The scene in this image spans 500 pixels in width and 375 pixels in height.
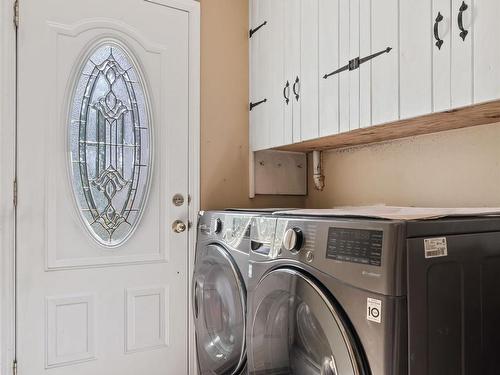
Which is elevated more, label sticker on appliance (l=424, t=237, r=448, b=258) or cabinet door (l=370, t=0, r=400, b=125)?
cabinet door (l=370, t=0, r=400, b=125)

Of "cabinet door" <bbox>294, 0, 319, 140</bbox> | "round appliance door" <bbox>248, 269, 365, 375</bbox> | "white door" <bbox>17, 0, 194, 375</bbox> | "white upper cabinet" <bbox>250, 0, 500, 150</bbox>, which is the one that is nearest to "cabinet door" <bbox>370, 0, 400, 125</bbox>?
"white upper cabinet" <bbox>250, 0, 500, 150</bbox>

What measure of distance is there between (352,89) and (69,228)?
1.40 meters

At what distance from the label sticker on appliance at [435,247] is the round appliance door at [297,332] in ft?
0.89

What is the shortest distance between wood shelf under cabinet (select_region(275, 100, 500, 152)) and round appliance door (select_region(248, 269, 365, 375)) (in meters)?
0.71

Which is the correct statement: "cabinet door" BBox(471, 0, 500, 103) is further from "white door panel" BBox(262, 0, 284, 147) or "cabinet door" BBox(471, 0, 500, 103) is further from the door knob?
the door knob

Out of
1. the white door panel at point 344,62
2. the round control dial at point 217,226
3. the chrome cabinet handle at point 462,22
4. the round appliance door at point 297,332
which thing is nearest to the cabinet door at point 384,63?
the white door panel at point 344,62

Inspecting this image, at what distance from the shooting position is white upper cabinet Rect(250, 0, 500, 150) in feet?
3.87

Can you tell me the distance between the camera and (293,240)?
125 cm

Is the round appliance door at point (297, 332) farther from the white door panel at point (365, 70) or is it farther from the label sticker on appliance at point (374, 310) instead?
the white door panel at point (365, 70)

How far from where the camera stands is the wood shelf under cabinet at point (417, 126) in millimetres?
1307

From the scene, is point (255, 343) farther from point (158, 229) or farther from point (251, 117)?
point (251, 117)

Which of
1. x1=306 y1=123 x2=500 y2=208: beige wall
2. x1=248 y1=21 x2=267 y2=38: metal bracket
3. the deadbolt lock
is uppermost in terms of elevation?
x1=248 y1=21 x2=267 y2=38: metal bracket

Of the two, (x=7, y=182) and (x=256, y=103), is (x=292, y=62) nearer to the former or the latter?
(x=256, y=103)

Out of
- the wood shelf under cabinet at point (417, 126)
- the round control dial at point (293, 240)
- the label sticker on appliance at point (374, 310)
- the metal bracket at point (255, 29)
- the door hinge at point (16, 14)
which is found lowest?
the label sticker on appliance at point (374, 310)
